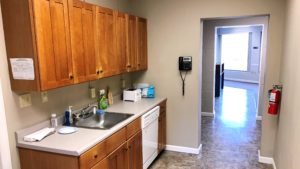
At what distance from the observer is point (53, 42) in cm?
193

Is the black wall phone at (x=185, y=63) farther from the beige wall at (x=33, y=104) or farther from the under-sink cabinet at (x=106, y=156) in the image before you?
the beige wall at (x=33, y=104)

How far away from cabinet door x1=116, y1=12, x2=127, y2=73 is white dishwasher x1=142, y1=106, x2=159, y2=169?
2.29ft

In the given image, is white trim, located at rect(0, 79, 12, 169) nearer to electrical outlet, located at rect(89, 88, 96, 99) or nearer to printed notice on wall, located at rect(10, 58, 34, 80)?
printed notice on wall, located at rect(10, 58, 34, 80)

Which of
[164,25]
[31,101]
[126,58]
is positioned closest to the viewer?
[31,101]

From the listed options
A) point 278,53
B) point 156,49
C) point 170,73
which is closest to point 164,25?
point 156,49

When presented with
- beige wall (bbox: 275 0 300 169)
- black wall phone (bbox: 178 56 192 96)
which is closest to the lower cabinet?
black wall phone (bbox: 178 56 192 96)

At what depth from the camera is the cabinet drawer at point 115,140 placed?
2.16 m

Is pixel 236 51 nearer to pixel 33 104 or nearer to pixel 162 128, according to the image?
pixel 162 128

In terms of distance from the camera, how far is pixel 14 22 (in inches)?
71.4

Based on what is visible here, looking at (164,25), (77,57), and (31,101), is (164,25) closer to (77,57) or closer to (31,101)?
(77,57)

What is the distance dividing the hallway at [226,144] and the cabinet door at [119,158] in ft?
2.94

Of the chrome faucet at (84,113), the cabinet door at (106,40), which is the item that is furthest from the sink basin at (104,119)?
the cabinet door at (106,40)

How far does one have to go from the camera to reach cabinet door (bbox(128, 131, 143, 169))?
259 cm

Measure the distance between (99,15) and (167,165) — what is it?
7.26 ft
